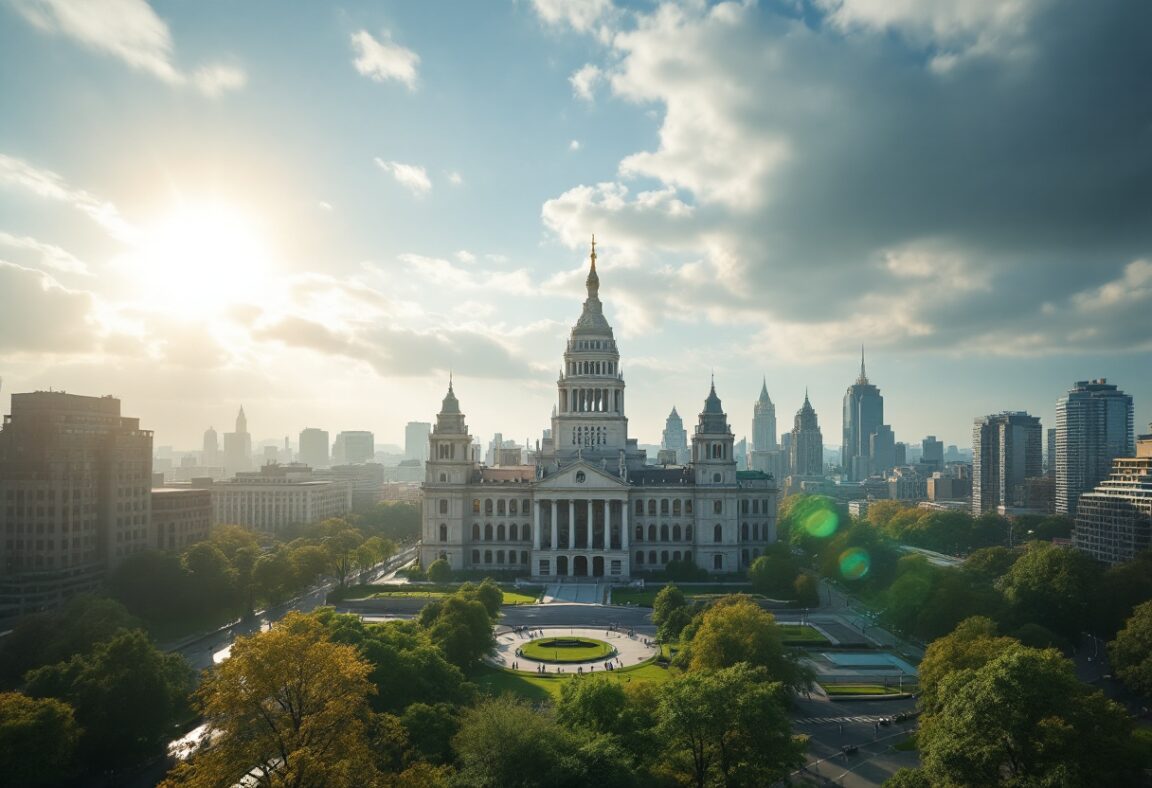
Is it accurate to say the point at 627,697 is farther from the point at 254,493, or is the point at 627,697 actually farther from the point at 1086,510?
the point at 254,493

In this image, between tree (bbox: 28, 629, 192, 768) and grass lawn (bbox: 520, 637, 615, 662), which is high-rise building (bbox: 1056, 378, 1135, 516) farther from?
tree (bbox: 28, 629, 192, 768)

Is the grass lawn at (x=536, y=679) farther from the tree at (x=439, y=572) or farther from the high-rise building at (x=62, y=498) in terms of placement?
the high-rise building at (x=62, y=498)

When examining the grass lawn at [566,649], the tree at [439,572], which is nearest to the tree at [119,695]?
the grass lawn at [566,649]

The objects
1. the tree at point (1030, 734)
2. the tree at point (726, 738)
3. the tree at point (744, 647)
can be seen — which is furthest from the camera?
the tree at point (744, 647)

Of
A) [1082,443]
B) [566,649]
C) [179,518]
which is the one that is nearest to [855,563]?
[566,649]

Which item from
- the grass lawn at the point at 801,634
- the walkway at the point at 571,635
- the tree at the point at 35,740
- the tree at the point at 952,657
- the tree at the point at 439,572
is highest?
the tree at the point at 952,657

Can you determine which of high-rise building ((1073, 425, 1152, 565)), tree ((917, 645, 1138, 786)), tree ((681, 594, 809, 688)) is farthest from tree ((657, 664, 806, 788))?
high-rise building ((1073, 425, 1152, 565))
